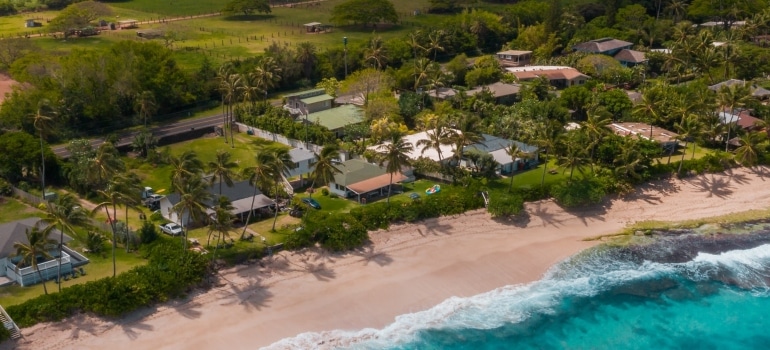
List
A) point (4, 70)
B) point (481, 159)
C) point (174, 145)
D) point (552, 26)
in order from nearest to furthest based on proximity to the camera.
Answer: point (481, 159), point (174, 145), point (4, 70), point (552, 26)

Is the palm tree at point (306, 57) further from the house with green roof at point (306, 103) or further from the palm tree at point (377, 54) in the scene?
the house with green roof at point (306, 103)

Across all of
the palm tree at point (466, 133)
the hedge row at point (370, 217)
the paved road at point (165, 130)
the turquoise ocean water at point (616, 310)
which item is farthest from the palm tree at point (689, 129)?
the paved road at point (165, 130)

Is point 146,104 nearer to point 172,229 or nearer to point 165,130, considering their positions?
point 165,130

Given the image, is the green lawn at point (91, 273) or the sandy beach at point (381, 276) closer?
the sandy beach at point (381, 276)

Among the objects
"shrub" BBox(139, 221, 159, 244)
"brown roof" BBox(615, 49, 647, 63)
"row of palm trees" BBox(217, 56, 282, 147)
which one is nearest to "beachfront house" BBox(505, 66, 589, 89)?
"brown roof" BBox(615, 49, 647, 63)

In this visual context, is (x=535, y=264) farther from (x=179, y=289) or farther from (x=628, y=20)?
(x=628, y=20)

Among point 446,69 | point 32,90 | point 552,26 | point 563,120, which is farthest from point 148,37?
point 563,120

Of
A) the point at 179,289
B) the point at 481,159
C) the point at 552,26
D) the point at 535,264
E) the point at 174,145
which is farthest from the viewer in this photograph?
the point at 552,26
